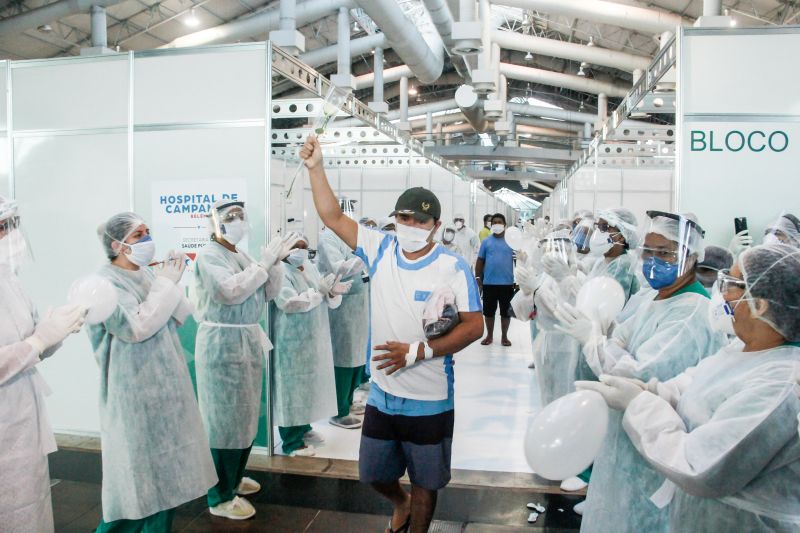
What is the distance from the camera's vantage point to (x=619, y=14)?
8.84 m

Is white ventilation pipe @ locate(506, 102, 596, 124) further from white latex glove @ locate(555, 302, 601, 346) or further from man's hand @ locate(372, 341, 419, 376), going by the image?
man's hand @ locate(372, 341, 419, 376)

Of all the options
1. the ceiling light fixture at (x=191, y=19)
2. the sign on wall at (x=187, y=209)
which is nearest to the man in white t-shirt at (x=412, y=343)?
the sign on wall at (x=187, y=209)

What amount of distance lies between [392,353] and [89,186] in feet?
9.71

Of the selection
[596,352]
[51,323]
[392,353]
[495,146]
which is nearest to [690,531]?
[596,352]

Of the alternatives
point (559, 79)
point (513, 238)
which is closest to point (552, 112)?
point (559, 79)

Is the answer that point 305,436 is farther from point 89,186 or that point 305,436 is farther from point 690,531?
point 690,531

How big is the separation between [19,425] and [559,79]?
13799 mm

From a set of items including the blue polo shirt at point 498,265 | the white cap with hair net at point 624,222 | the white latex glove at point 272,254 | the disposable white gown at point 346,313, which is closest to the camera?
the white latex glove at point 272,254

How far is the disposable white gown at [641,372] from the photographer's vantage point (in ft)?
6.49

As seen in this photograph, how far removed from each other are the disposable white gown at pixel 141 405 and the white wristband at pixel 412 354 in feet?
3.29

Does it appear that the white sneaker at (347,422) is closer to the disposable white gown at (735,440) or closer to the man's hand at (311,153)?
the man's hand at (311,153)

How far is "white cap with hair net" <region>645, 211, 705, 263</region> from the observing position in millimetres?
2203

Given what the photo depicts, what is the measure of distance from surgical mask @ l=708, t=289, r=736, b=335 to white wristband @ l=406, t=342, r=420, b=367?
105 centimetres

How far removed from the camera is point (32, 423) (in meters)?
2.21
